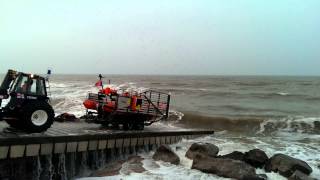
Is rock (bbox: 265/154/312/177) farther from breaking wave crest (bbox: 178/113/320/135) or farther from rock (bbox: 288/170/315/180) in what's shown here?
breaking wave crest (bbox: 178/113/320/135)

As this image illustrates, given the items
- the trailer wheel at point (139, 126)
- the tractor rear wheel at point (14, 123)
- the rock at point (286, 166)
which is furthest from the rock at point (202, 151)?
the tractor rear wheel at point (14, 123)

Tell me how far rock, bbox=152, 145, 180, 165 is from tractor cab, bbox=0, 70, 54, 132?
3890 millimetres

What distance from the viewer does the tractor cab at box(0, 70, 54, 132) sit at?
12688 millimetres

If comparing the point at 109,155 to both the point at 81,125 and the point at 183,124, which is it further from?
the point at 183,124

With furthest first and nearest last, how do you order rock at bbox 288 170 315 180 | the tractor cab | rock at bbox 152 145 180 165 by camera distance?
rock at bbox 152 145 180 165, the tractor cab, rock at bbox 288 170 315 180

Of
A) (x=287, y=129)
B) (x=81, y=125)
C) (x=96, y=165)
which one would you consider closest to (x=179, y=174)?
(x=96, y=165)

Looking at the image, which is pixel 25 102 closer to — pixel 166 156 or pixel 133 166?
pixel 133 166

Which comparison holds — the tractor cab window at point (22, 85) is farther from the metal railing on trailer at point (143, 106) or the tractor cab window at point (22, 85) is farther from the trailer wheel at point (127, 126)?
the trailer wheel at point (127, 126)

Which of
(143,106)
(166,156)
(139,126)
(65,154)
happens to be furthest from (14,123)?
(139,126)

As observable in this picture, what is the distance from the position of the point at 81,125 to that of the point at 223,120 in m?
13.0

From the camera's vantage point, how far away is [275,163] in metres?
13.7

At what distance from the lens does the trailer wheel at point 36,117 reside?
12711mm

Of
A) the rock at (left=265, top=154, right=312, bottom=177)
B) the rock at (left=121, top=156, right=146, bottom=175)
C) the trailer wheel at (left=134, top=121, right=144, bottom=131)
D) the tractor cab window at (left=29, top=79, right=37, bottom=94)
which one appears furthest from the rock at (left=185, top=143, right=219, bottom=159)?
the tractor cab window at (left=29, top=79, right=37, bottom=94)

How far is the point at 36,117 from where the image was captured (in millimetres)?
13000
